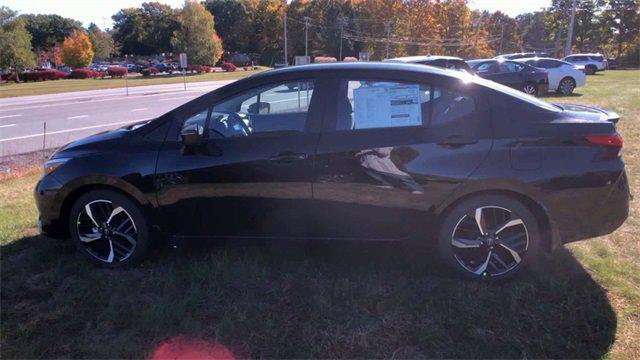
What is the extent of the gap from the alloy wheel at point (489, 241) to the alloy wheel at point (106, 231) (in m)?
2.56

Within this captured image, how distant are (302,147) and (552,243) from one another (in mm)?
1937

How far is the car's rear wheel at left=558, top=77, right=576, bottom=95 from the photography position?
63.7 feet

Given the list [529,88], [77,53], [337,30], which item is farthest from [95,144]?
[337,30]

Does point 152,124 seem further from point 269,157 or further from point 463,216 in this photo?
point 463,216

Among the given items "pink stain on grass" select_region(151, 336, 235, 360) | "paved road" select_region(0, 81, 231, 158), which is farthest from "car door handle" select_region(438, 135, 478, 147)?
"paved road" select_region(0, 81, 231, 158)

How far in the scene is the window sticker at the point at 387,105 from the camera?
3703 millimetres

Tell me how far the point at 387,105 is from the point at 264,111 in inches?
39.1

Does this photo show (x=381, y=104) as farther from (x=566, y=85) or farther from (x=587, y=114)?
(x=566, y=85)

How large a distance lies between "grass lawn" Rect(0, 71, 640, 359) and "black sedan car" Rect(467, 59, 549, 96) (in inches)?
588

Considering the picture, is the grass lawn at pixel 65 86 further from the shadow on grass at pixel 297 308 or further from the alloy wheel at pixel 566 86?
the shadow on grass at pixel 297 308

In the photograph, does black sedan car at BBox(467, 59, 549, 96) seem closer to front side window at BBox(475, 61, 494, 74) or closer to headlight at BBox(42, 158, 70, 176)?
front side window at BBox(475, 61, 494, 74)

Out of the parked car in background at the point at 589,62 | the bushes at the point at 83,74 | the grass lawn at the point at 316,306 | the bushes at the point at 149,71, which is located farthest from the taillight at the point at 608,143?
the bushes at the point at 149,71

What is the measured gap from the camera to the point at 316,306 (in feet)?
11.4

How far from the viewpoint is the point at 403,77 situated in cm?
376
